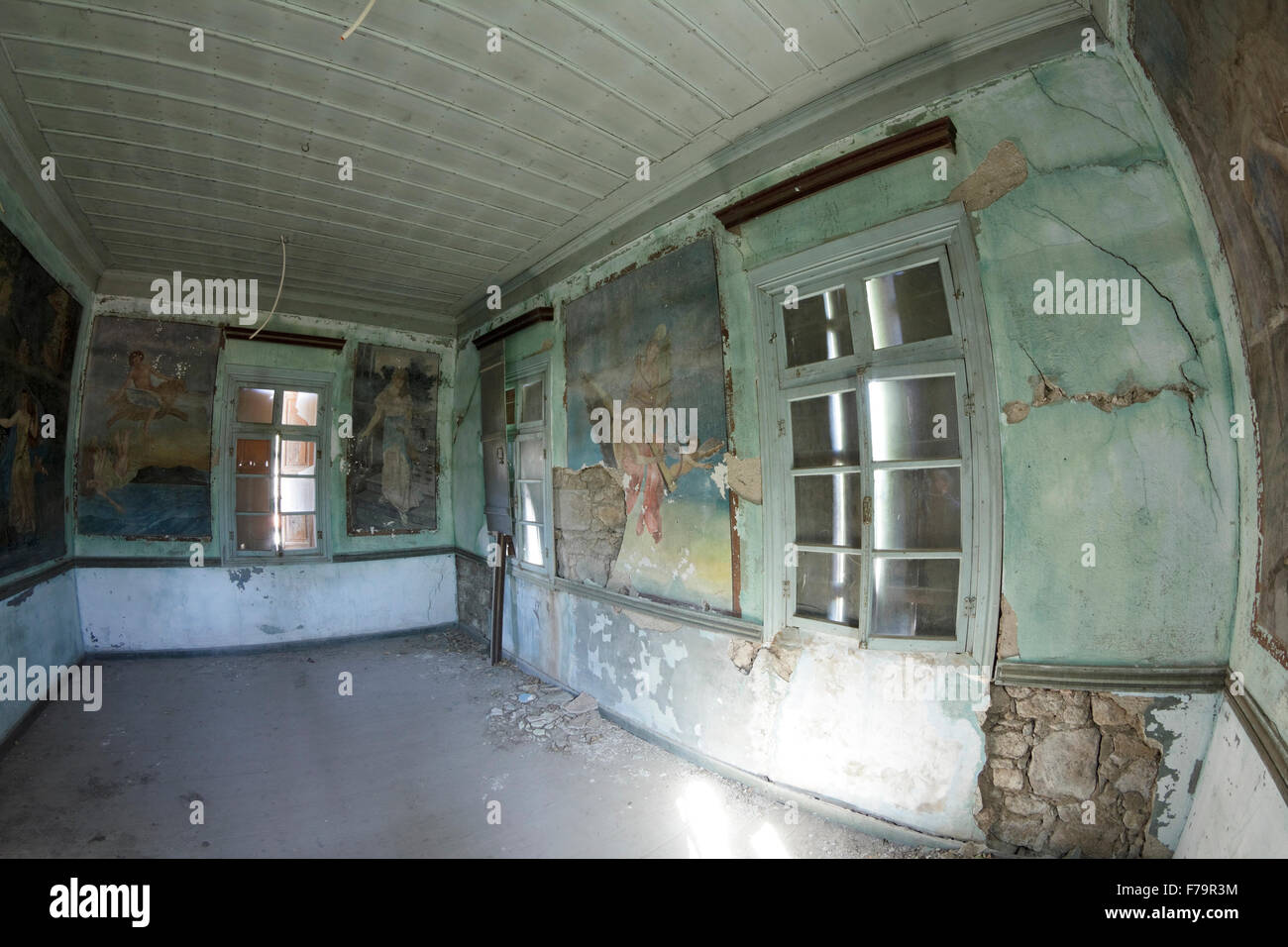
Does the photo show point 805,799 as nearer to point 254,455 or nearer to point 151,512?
point 254,455

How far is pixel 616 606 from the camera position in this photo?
352cm

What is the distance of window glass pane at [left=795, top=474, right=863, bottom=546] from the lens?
96.7 inches

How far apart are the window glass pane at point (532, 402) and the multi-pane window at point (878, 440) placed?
219cm

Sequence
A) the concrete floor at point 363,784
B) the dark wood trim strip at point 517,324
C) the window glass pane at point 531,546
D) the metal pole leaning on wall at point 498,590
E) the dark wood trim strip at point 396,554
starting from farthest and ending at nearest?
the dark wood trim strip at point 396,554, the metal pole leaning on wall at point 498,590, the window glass pane at point 531,546, the dark wood trim strip at point 517,324, the concrete floor at point 363,784

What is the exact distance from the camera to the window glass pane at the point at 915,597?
223 cm

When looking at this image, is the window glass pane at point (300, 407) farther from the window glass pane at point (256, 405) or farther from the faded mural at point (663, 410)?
the faded mural at point (663, 410)

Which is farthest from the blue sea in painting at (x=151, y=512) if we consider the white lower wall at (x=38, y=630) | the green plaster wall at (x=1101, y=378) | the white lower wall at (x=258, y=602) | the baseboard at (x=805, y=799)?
the green plaster wall at (x=1101, y=378)

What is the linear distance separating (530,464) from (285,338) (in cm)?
289

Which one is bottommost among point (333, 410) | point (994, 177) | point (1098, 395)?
point (1098, 395)

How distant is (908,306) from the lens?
231cm

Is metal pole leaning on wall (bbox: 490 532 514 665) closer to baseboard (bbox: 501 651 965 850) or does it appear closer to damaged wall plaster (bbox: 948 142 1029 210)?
baseboard (bbox: 501 651 965 850)

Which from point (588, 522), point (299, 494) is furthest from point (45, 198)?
point (588, 522)
